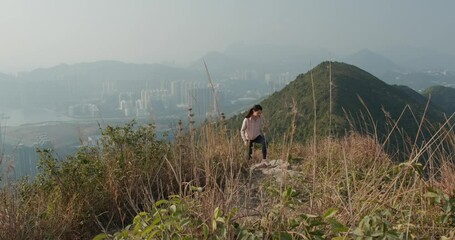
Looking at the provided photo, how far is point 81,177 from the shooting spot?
413 centimetres

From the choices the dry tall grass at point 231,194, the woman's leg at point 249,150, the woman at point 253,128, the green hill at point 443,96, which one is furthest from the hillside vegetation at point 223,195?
the green hill at point 443,96

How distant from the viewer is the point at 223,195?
2.47m

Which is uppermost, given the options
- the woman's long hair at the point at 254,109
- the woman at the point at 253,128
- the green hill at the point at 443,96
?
the woman's long hair at the point at 254,109

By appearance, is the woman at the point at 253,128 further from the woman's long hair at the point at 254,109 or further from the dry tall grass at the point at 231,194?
the dry tall grass at the point at 231,194

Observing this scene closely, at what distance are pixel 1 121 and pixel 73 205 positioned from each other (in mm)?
1505

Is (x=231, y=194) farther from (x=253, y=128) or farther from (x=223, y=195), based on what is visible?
(x=253, y=128)

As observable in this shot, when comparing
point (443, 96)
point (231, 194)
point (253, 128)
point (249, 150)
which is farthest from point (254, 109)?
point (443, 96)

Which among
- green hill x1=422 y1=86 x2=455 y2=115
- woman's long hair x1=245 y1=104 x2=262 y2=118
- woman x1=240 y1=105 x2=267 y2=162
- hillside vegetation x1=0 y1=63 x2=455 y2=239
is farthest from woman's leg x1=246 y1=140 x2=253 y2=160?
green hill x1=422 y1=86 x2=455 y2=115

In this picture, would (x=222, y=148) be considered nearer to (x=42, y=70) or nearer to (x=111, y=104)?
(x=111, y=104)

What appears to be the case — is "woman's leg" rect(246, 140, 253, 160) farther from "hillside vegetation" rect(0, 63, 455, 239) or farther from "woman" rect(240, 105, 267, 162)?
"hillside vegetation" rect(0, 63, 455, 239)

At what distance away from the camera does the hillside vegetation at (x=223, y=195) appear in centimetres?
206

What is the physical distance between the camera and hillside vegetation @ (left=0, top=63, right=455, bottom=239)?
6.75ft

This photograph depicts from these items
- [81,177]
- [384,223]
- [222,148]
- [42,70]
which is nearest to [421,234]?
[384,223]

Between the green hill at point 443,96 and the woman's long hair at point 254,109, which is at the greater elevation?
the woman's long hair at point 254,109
